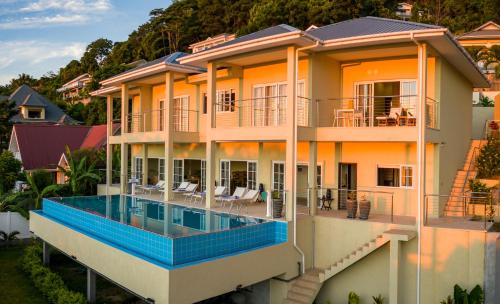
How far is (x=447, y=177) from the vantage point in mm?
18359

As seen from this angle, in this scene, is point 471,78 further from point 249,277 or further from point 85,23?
point 85,23

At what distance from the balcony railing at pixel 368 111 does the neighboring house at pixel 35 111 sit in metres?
45.1

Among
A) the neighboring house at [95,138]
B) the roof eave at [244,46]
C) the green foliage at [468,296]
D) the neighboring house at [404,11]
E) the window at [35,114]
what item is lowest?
the green foliage at [468,296]

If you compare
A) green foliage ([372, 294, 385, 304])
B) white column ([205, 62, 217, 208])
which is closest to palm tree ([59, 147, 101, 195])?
white column ([205, 62, 217, 208])

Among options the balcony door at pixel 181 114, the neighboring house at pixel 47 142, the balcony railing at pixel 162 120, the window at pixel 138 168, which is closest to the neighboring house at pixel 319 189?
the balcony railing at pixel 162 120

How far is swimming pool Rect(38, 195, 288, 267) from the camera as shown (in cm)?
1257

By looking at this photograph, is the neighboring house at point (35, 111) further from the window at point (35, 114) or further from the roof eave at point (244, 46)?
the roof eave at point (244, 46)

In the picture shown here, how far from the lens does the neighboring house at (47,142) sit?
131 ft

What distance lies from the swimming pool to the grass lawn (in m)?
2.79

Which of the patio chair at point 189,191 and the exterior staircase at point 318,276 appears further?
the patio chair at point 189,191

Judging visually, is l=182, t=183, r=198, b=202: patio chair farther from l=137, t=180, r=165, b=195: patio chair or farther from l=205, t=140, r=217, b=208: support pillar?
l=205, t=140, r=217, b=208: support pillar

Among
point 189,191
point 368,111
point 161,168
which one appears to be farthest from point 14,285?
point 368,111

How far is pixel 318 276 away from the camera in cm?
1540

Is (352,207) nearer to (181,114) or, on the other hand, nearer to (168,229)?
(168,229)
